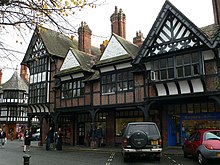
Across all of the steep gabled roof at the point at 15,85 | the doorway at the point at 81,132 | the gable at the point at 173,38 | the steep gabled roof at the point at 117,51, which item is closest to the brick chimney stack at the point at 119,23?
the steep gabled roof at the point at 117,51

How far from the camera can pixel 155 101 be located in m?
17.0

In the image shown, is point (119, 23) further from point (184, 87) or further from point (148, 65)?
point (184, 87)

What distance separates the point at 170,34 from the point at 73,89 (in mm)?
10960

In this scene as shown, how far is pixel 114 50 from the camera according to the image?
67.3ft

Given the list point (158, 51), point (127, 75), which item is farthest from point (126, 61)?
point (158, 51)

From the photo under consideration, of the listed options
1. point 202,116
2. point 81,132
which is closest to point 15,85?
point 81,132

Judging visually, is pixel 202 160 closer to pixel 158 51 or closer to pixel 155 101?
pixel 155 101

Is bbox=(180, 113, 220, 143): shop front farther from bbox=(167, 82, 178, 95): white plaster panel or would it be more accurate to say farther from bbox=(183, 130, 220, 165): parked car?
bbox=(183, 130, 220, 165): parked car

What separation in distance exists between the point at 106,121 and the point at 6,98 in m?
27.5

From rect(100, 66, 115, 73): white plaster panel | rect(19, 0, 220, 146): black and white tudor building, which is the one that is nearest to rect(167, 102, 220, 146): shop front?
rect(19, 0, 220, 146): black and white tudor building

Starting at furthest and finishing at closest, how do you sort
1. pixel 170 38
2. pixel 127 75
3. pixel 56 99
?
pixel 56 99
pixel 127 75
pixel 170 38

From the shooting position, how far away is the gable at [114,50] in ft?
65.8

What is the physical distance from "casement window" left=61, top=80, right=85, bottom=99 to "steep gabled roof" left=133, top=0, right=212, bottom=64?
7.04 metres

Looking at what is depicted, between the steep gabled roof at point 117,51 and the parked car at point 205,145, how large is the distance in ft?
30.8
